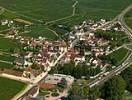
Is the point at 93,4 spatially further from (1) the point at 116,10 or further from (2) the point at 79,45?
(2) the point at 79,45

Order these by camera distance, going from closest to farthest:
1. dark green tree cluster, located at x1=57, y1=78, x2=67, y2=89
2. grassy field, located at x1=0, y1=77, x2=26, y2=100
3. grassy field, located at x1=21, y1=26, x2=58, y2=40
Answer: grassy field, located at x1=0, y1=77, x2=26, y2=100, dark green tree cluster, located at x1=57, y1=78, x2=67, y2=89, grassy field, located at x1=21, y1=26, x2=58, y2=40

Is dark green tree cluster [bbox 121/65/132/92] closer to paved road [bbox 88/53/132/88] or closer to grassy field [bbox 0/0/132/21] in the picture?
paved road [bbox 88/53/132/88]

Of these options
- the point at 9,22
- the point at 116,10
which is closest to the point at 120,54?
the point at 9,22

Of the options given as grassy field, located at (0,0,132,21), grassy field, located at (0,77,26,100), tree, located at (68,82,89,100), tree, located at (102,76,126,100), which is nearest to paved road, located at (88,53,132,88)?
tree, located at (102,76,126,100)

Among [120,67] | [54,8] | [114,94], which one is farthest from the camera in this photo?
[54,8]

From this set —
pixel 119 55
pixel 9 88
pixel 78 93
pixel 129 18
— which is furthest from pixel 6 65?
pixel 129 18

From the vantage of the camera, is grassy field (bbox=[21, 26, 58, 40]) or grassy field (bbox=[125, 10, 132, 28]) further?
grassy field (bbox=[125, 10, 132, 28])

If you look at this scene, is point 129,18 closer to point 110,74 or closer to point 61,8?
point 61,8
